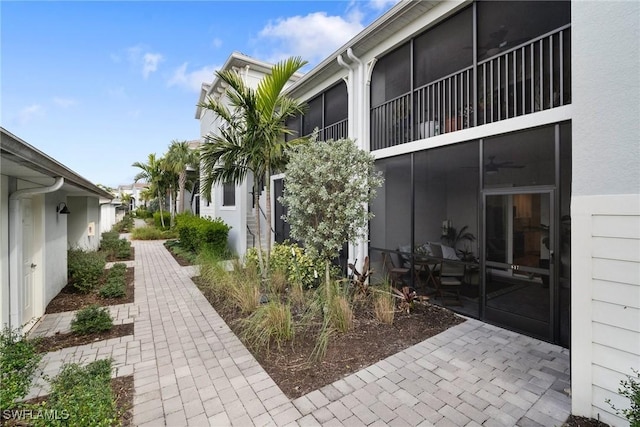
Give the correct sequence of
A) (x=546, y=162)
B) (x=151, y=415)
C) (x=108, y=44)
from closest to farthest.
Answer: (x=151, y=415) < (x=546, y=162) < (x=108, y=44)

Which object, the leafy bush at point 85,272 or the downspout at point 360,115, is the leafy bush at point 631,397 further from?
the leafy bush at point 85,272

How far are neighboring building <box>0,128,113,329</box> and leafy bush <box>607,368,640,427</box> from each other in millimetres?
5169

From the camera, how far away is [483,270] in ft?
15.4

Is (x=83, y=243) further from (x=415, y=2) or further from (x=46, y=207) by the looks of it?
(x=415, y=2)

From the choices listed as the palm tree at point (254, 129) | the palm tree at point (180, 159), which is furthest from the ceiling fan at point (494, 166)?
the palm tree at point (180, 159)

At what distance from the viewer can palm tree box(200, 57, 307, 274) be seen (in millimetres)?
5812

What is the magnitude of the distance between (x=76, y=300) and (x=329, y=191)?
601 cm

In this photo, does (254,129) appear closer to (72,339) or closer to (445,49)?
(445,49)

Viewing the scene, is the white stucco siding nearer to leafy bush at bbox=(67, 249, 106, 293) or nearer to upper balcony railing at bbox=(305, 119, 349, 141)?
upper balcony railing at bbox=(305, 119, 349, 141)

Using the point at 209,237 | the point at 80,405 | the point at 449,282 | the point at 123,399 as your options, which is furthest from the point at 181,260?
the point at 80,405

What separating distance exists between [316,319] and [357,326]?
711 millimetres

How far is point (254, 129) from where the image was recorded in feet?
19.7

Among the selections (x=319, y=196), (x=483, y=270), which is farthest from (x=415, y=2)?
(x=483, y=270)

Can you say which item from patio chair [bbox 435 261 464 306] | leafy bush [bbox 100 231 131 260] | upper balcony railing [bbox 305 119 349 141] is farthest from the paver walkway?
leafy bush [bbox 100 231 131 260]
